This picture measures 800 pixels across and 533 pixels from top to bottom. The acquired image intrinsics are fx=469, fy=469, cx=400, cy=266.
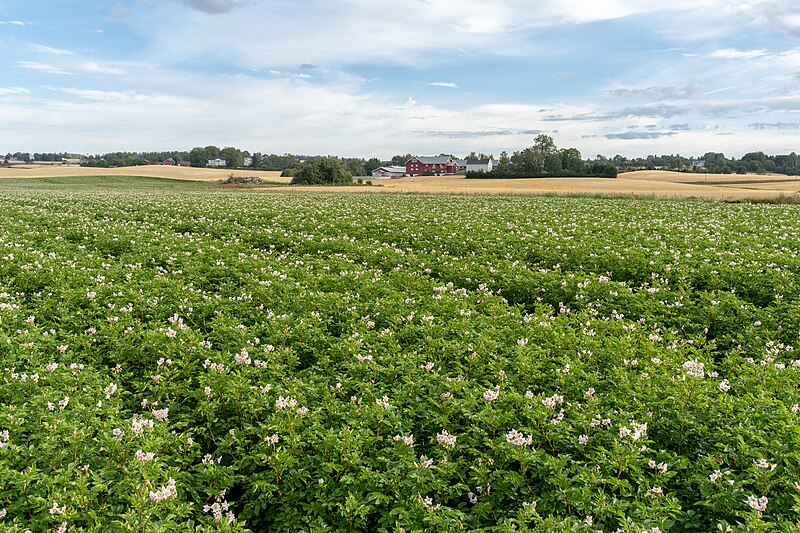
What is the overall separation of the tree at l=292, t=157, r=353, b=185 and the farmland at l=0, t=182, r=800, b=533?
8129cm

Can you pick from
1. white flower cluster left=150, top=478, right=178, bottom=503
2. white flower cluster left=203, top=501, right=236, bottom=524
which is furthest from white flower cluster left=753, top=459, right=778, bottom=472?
white flower cluster left=150, top=478, right=178, bottom=503

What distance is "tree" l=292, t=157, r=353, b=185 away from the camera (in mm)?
92625

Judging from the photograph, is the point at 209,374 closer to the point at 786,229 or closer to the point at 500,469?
the point at 500,469

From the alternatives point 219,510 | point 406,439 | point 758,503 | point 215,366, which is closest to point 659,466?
point 758,503

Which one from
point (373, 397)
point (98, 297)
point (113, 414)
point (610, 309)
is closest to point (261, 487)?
point (373, 397)

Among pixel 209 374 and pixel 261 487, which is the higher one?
pixel 209 374

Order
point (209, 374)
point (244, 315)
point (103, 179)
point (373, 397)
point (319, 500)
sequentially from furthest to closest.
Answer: point (103, 179)
point (244, 315)
point (209, 374)
point (373, 397)
point (319, 500)

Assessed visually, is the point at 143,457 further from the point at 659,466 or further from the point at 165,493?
the point at 659,466

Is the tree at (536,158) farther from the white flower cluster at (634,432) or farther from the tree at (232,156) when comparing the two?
the white flower cluster at (634,432)

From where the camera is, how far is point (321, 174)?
308 feet

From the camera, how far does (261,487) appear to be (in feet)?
15.5

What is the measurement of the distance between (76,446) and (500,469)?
14.5ft

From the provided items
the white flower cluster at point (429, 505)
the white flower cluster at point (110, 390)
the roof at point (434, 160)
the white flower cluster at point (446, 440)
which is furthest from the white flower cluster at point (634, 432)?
the roof at point (434, 160)

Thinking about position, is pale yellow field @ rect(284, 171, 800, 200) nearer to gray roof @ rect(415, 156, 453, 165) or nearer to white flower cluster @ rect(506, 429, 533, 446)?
white flower cluster @ rect(506, 429, 533, 446)
